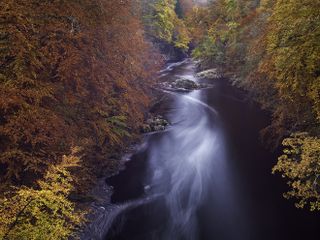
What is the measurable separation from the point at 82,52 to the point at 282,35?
28.9ft

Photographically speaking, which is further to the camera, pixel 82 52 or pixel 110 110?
pixel 110 110

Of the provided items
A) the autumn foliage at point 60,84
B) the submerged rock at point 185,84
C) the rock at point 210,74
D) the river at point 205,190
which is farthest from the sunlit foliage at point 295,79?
the rock at point 210,74

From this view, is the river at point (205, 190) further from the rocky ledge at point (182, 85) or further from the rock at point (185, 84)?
the rock at point (185, 84)

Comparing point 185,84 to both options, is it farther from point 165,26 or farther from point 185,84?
point 165,26

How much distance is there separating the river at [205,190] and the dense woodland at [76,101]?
1.07 metres

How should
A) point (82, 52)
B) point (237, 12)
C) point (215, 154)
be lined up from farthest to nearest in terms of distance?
point (237, 12)
point (215, 154)
point (82, 52)

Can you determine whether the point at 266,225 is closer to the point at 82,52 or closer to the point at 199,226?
the point at 199,226

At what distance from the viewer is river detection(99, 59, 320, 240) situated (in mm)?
11984

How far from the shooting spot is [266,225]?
481 inches

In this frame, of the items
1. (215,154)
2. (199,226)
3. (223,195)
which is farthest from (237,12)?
(199,226)

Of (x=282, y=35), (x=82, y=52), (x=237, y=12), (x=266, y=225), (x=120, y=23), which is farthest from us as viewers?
(x=237, y=12)

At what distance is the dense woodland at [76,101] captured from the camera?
28.9 feet

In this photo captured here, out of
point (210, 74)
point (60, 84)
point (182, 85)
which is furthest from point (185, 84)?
point (60, 84)

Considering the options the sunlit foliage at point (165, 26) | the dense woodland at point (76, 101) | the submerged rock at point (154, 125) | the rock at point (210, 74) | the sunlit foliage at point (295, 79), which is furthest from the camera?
the sunlit foliage at point (165, 26)
